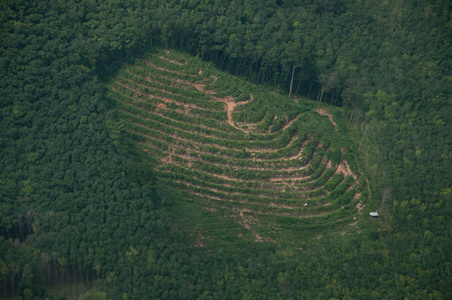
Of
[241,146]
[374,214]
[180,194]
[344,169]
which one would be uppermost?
[241,146]

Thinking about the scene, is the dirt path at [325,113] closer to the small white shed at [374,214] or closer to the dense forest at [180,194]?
the dense forest at [180,194]

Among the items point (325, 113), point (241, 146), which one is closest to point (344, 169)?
point (325, 113)

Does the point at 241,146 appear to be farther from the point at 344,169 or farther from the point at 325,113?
the point at 325,113

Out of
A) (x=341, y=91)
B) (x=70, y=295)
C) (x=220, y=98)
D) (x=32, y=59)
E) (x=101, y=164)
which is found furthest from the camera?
(x=341, y=91)

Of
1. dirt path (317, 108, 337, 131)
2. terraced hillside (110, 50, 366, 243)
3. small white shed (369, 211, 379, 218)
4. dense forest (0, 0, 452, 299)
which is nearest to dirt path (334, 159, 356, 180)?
terraced hillside (110, 50, 366, 243)

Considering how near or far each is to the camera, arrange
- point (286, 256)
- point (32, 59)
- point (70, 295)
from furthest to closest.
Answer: point (32, 59)
point (286, 256)
point (70, 295)

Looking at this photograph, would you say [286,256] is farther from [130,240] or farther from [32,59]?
[32,59]

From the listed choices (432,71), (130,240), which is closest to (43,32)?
(130,240)
